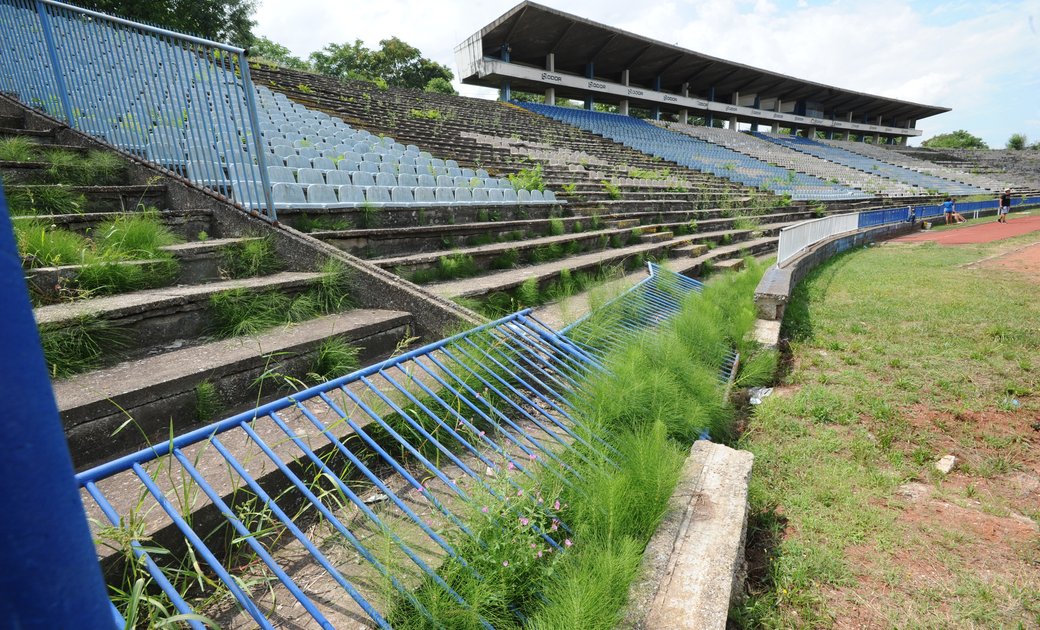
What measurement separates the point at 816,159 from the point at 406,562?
42.7 metres

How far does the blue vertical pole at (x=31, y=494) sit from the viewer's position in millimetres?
464

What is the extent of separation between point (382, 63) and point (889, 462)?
54.6 metres

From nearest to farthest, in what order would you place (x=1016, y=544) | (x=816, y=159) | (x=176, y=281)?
(x=1016, y=544), (x=176, y=281), (x=816, y=159)

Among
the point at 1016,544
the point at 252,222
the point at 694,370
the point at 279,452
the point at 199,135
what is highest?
the point at 199,135

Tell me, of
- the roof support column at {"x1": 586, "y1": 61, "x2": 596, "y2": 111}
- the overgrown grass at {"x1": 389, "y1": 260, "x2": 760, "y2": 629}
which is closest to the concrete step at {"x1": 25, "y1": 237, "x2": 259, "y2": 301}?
the overgrown grass at {"x1": 389, "y1": 260, "x2": 760, "y2": 629}

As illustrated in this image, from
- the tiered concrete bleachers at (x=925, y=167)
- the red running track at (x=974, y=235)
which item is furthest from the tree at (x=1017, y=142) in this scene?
the red running track at (x=974, y=235)

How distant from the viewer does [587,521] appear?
2.06 meters

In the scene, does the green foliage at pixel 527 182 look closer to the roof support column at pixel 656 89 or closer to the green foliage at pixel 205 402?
the green foliage at pixel 205 402

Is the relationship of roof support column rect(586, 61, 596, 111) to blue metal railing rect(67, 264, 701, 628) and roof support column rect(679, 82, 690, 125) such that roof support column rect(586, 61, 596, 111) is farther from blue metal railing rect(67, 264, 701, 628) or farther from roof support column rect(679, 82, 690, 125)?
blue metal railing rect(67, 264, 701, 628)

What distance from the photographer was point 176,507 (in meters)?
1.65

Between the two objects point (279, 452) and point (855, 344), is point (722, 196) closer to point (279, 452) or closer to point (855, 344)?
point (855, 344)

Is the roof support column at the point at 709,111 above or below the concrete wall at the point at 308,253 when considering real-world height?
above

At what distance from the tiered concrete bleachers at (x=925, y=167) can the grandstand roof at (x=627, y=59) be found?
5855mm

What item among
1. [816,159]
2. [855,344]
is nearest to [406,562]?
[855,344]
